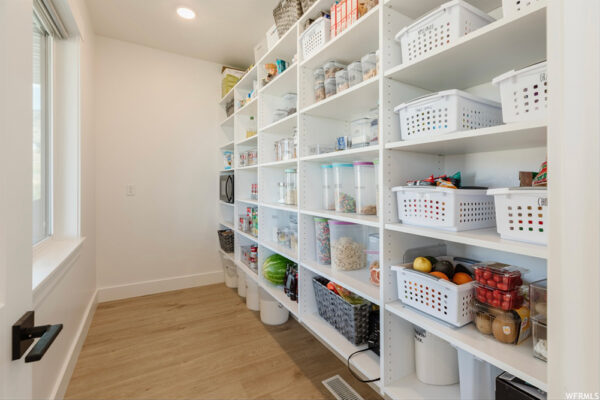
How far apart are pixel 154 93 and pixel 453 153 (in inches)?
120

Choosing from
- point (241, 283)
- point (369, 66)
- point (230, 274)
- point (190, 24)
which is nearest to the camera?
point (369, 66)


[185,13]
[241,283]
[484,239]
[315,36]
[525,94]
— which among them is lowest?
[241,283]

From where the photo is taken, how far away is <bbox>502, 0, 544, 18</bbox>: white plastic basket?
74 cm

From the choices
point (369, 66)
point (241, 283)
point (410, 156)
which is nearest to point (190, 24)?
point (369, 66)

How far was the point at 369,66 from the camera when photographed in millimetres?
1344

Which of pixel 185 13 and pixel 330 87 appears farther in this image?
pixel 185 13

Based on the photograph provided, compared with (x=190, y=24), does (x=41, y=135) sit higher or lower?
lower

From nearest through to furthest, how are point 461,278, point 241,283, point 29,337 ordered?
point 29,337, point 461,278, point 241,283

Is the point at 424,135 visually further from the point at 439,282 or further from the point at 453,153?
the point at 439,282

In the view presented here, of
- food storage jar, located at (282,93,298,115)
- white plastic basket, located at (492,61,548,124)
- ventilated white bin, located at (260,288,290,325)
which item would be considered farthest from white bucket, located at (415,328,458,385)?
food storage jar, located at (282,93,298,115)

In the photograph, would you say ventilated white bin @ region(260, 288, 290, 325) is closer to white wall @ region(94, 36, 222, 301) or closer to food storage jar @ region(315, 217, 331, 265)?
food storage jar @ region(315, 217, 331, 265)

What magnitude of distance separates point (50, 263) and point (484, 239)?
1.89 metres

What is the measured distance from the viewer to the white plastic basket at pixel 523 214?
738 millimetres

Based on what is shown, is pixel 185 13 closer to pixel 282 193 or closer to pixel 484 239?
pixel 282 193
